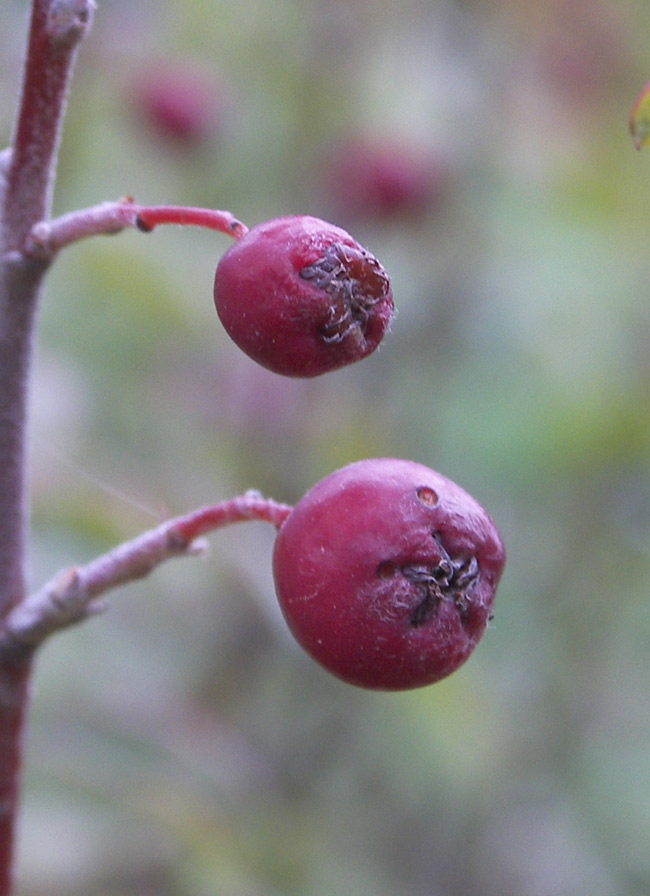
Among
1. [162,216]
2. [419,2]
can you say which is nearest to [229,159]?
[419,2]

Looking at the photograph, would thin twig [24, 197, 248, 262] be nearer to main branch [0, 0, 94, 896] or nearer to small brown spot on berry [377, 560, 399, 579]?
main branch [0, 0, 94, 896]

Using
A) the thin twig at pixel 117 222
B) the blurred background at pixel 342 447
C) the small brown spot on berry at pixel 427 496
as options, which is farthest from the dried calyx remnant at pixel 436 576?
the blurred background at pixel 342 447

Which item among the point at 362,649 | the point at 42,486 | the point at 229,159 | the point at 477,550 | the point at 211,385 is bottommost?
the point at 362,649

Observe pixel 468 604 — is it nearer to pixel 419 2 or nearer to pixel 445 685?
pixel 445 685

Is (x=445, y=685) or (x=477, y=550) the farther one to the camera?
(x=445, y=685)

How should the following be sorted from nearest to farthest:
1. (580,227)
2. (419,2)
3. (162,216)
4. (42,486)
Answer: (162,216)
(42,486)
(580,227)
(419,2)

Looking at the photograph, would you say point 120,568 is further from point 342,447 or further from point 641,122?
point 342,447

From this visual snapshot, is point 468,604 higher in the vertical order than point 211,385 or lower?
lower

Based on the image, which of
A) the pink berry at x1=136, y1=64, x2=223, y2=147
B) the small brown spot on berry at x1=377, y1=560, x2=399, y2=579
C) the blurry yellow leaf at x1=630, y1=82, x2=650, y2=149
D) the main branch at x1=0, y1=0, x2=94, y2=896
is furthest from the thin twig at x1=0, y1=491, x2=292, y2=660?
the pink berry at x1=136, y1=64, x2=223, y2=147
